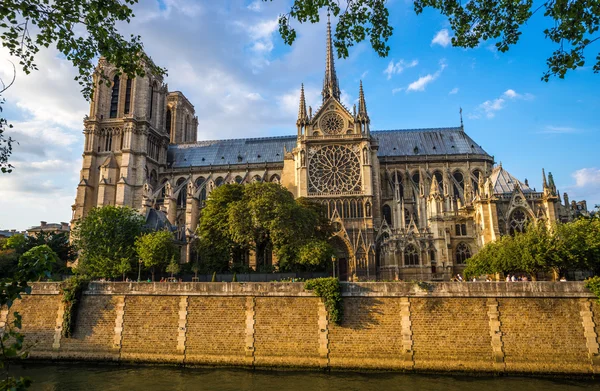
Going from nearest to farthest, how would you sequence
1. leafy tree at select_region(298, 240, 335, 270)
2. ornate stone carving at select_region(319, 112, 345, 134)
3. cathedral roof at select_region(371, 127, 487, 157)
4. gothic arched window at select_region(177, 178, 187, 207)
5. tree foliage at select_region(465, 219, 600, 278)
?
tree foliage at select_region(465, 219, 600, 278) → leafy tree at select_region(298, 240, 335, 270) → ornate stone carving at select_region(319, 112, 345, 134) → gothic arched window at select_region(177, 178, 187, 207) → cathedral roof at select_region(371, 127, 487, 157)

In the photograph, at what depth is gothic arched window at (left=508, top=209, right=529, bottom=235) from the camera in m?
36.2

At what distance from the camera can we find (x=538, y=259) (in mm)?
25781

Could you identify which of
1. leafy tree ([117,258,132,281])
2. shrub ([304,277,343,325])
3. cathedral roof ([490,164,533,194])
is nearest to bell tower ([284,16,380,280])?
cathedral roof ([490,164,533,194])

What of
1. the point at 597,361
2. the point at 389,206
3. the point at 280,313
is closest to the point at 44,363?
the point at 280,313

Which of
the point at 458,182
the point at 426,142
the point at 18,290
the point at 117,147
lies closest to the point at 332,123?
the point at 426,142

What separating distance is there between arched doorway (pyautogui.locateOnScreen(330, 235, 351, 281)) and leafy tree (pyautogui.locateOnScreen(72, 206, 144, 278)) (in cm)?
1953

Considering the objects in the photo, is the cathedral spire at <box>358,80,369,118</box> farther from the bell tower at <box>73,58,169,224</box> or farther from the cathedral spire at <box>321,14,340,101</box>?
the bell tower at <box>73,58,169,224</box>

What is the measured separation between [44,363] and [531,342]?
25410 mm

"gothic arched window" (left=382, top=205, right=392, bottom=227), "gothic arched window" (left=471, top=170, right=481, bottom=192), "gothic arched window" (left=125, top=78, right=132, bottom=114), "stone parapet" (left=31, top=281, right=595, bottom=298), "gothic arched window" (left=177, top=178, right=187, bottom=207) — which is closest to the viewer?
A: "stone parapet" (left=31, top=281, right=595, bottom=298)

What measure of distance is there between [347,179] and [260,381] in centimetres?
3309

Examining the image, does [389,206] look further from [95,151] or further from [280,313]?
[95,151]

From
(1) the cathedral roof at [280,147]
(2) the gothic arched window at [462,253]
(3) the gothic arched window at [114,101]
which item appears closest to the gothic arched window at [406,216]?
(2) the gothic arched window at [462,253]

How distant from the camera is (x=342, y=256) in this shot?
145 feet

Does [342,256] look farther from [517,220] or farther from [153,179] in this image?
[153,179]
